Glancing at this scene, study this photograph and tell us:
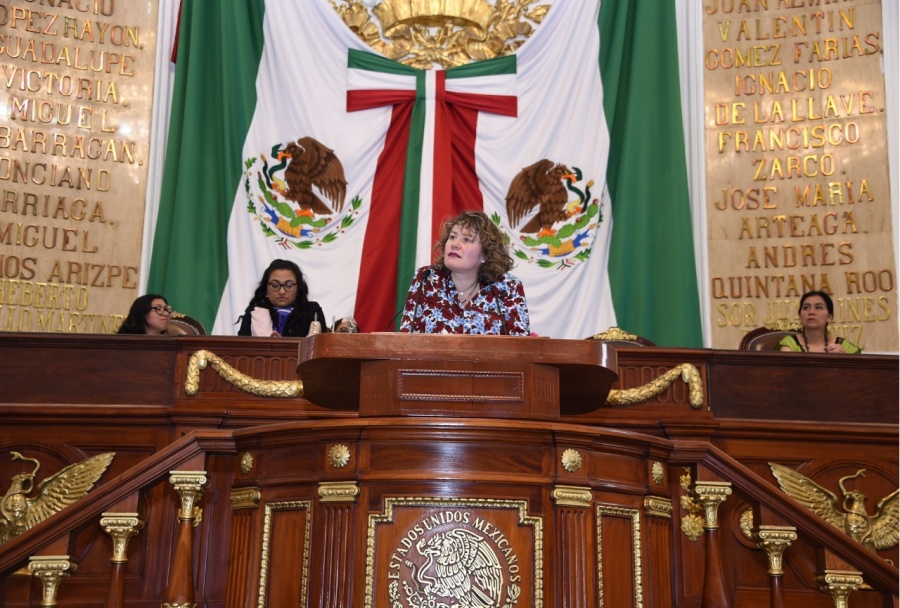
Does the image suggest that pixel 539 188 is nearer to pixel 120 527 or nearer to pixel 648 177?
pixel 648 177

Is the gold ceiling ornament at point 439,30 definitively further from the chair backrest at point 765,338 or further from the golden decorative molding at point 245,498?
the golden decorative molding at point 245,498

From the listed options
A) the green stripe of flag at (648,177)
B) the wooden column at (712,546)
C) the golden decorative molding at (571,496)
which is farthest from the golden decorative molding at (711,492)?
the green stripe of flag at (648,177)

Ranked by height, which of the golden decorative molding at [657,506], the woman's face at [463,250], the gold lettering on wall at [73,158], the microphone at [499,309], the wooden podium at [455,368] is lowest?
the golden decorative molding at [657,506]

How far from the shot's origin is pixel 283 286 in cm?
662

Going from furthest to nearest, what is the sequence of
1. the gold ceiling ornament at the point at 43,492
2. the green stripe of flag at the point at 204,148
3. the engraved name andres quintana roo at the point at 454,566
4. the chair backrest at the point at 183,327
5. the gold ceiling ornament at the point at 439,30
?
the gold ceiling ornament at the point at 439,30, the green stripe of flag at the point at 204,148, the chair backrest at the point at 183,327, the gold ceiling ornament at the point at 43,492, the engraved name andres quintana roo at the point at 454,566

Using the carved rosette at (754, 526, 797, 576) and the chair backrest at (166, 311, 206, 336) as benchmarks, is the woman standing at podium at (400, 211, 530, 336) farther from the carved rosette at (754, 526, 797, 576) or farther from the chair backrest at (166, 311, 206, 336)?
the chair backrest at (166, 311, 206, 336)

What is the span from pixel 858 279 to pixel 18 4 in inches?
254

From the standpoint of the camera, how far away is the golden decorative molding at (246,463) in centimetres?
375

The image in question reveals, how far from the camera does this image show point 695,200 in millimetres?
8289

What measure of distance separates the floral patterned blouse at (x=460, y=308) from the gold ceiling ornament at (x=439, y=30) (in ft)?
15.3

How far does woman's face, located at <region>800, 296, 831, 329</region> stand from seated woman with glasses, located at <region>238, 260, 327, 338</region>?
289cm

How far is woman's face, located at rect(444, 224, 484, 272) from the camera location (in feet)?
14.1

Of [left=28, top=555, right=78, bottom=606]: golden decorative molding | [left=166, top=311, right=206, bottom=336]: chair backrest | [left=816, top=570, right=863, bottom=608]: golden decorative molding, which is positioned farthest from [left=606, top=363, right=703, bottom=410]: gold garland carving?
[left=28, top=555, right=78, bottom=606]: golden decorative molding

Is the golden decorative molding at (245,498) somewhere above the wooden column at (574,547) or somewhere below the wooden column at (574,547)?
above
